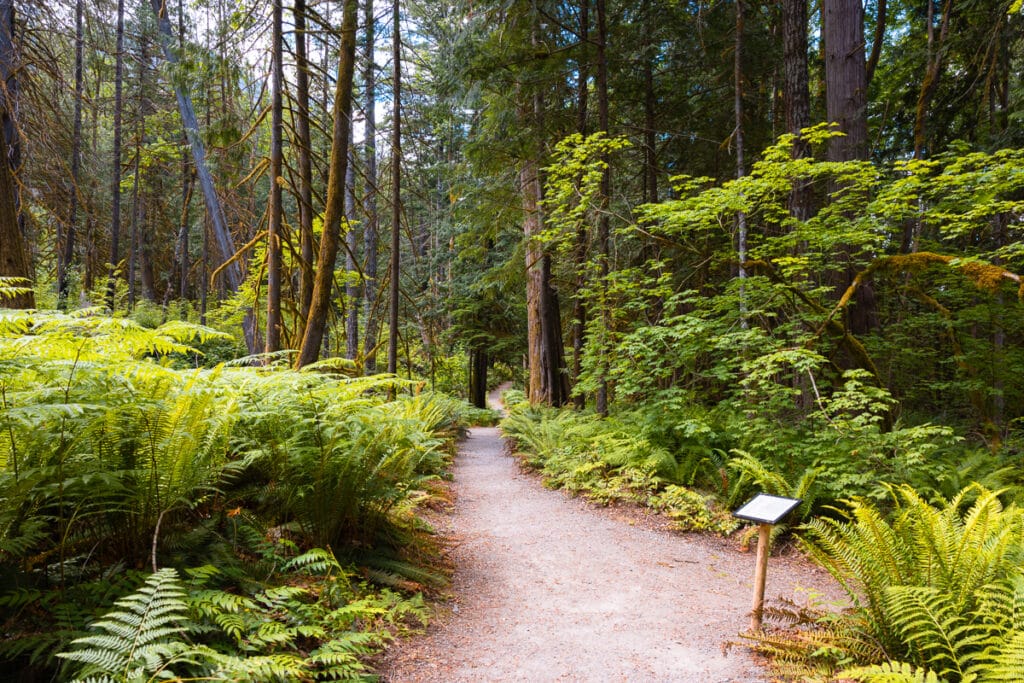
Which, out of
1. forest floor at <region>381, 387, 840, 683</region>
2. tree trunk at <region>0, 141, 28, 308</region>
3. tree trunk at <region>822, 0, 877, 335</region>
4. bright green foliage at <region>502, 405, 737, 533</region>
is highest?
tree trunk at <region>822, 0, 877, 335</region>

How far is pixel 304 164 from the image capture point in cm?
655

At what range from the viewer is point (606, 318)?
9219 mm

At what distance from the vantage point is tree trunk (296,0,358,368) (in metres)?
6.14

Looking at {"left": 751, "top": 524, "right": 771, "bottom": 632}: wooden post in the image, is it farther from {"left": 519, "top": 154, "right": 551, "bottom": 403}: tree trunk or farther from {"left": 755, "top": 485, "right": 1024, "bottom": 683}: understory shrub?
{"left": 519, "top": 154, "right": 551, "bottom": 403}: tree trunk

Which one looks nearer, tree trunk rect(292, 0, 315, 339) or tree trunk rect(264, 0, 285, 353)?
tree trunk rect(264, 0, 285, 353)

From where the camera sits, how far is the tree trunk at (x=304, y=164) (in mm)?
6152

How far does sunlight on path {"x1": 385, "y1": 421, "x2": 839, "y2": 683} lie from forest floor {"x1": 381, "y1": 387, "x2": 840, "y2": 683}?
11 mm

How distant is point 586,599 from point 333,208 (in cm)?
517

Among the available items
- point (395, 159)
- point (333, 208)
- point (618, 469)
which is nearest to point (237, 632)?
point (333, 208)

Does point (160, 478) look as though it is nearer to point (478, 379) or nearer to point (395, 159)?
point (395, 159)

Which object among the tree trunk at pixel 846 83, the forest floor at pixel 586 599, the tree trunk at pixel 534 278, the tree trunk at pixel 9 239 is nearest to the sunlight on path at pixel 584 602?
the forest floor at pixel 586 599

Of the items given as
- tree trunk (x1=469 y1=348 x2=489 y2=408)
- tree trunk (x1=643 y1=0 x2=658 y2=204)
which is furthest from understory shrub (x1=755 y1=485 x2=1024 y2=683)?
tree trunk (x1=469 y1=348 x2=489 y2=408)

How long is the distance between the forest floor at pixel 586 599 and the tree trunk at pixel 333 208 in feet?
9.12

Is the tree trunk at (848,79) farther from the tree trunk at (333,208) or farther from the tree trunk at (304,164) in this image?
the tree trunk at (304,164)
